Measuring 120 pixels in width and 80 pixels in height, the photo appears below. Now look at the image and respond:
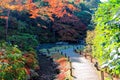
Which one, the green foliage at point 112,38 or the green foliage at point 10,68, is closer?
the green foliage at point 112,38

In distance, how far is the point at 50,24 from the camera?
51.8 metres

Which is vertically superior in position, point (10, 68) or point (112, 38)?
point (112, 38)

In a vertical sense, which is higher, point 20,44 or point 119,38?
point 119,38

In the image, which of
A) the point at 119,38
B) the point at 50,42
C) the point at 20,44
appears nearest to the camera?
the point at 119,38

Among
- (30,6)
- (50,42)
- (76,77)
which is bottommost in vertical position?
(50,42)

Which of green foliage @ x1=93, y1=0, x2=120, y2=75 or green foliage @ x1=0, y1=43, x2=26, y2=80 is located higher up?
green foliage @ x1=93, y1=0, x2=120, y2=75

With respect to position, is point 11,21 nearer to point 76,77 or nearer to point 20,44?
point 20,44

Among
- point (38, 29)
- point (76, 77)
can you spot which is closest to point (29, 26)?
point (38, 29)

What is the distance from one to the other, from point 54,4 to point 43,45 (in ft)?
52.7

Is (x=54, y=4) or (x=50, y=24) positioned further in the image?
(x=50, y=24)

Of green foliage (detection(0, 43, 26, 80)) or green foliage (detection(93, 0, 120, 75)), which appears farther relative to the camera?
green foliage (detection(0, 43, 26, 80))

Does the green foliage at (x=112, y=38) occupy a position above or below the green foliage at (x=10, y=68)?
above

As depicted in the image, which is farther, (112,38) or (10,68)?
(10,68)

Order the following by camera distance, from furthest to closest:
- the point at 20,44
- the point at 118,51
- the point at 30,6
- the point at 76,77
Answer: the point at 30,6 < the point at 20,44 < the point at 76,77 < the point at 118,51
